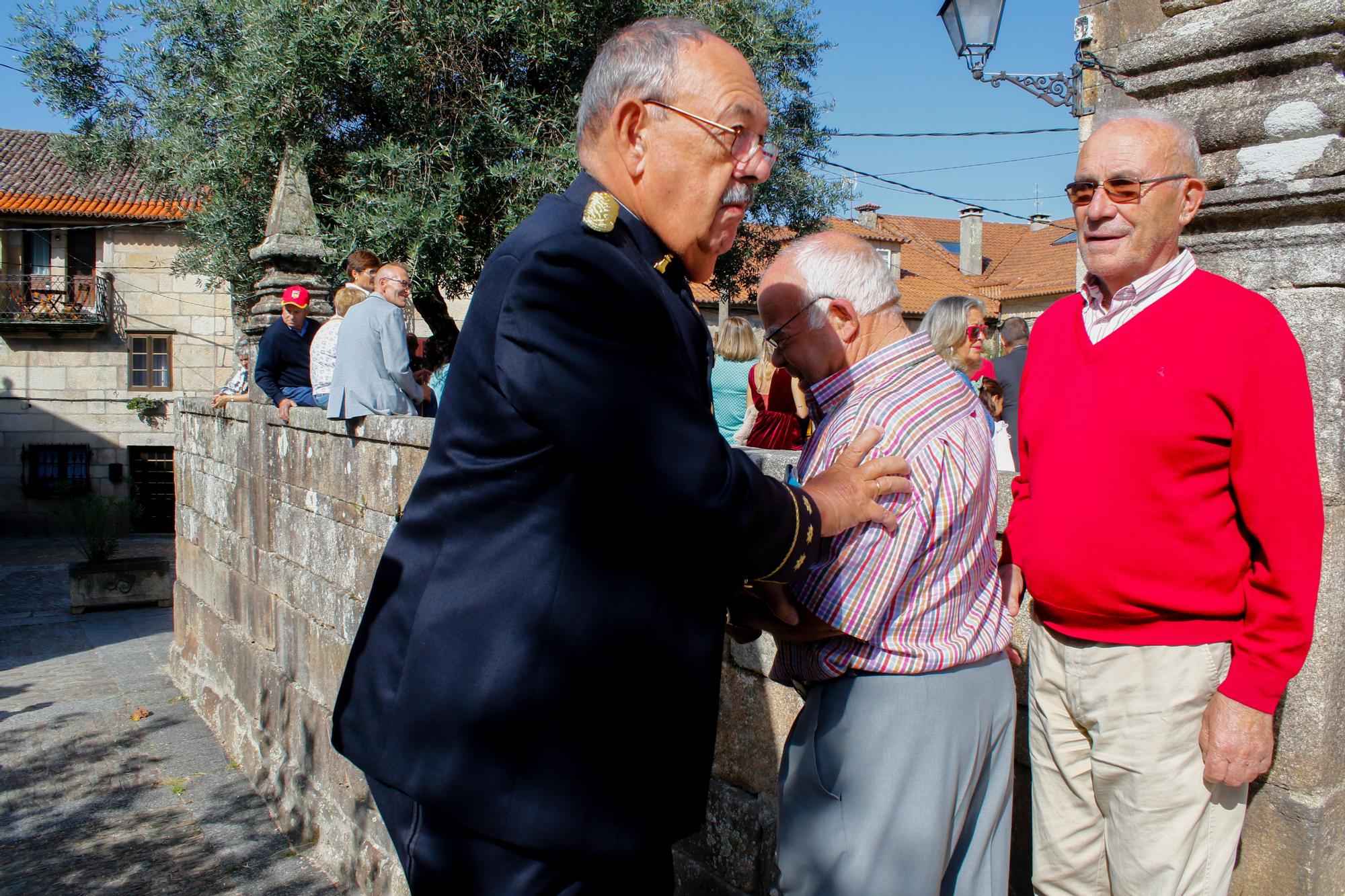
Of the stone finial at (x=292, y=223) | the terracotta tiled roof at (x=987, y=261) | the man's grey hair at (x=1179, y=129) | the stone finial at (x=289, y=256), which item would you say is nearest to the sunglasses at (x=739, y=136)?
the man's grey hair at (x=1179, y=129)

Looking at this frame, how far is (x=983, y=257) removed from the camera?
39.5 metres

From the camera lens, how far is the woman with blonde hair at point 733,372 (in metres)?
6.73

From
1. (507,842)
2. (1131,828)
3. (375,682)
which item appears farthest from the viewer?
(1131,828)

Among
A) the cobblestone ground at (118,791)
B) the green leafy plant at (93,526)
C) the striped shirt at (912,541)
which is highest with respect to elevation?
the striped shirt at (912,541)

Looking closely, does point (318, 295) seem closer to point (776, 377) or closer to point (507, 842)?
point (776, 377)

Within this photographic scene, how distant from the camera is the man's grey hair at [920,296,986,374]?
5.52 meters

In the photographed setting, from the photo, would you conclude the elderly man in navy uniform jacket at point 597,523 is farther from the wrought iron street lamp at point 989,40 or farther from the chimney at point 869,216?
the chimney at point 869,216

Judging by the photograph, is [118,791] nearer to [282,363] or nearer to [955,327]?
[282,363]

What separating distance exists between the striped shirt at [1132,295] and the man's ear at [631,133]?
1061 mm

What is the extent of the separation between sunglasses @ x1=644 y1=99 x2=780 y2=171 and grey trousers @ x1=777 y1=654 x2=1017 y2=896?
0.98 m

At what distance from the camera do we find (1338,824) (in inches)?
84.1

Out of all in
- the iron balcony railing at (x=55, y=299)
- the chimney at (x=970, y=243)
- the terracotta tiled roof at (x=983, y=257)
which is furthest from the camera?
the chimney at (x=970, y=243)

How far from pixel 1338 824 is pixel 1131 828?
1.60ft

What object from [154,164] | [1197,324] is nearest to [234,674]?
[1197,324]
